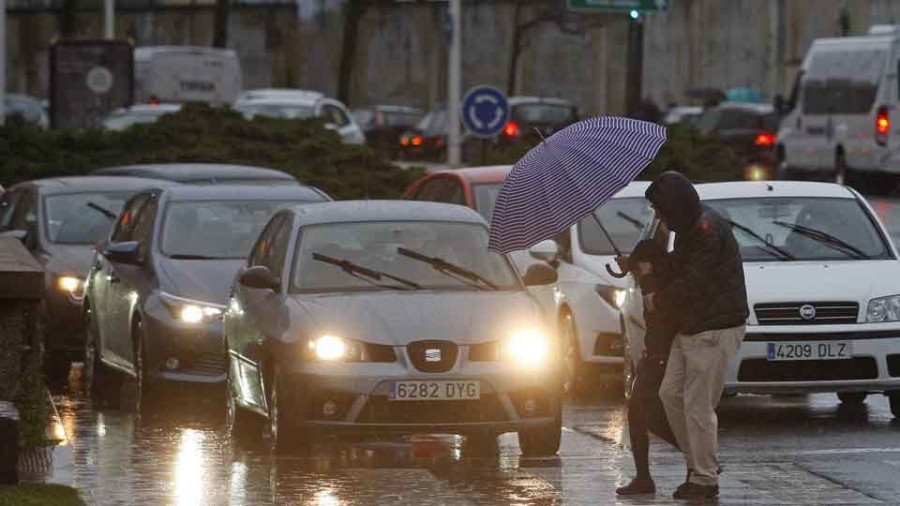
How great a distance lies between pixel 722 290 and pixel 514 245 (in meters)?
1.01

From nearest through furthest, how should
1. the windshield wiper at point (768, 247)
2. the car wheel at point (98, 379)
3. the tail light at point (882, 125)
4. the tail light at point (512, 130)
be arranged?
the windshield wiper at point (768, 247), the car wheel at point (98, 379), the tail light at point (882, 125), the tail light at point (512, 130)

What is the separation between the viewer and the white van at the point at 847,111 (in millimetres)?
38594

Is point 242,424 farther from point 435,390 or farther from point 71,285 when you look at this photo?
point 71,285

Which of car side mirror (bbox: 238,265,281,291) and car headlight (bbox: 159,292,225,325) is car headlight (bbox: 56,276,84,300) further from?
car side mirror (bbox: 238,265,281,291)

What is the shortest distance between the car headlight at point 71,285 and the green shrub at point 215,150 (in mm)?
8254

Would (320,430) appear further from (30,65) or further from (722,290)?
(30,65)

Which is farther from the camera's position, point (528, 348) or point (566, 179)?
point (528, 348)

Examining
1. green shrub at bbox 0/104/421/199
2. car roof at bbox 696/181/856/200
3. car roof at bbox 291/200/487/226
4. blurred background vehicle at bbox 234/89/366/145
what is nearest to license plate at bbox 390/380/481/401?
car roof at bbox 291/200/487/226

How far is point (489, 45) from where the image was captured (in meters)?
71.8

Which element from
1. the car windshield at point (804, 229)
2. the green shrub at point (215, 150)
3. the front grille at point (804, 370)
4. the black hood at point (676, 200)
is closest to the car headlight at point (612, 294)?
the car windshield at point (804, 229)

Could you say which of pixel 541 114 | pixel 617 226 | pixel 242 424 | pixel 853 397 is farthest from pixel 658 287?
pixel 541 114

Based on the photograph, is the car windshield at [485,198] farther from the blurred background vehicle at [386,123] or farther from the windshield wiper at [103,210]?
the blurred background vehicle at [386,123]

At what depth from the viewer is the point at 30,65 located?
254 feet

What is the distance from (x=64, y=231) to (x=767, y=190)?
621cm
